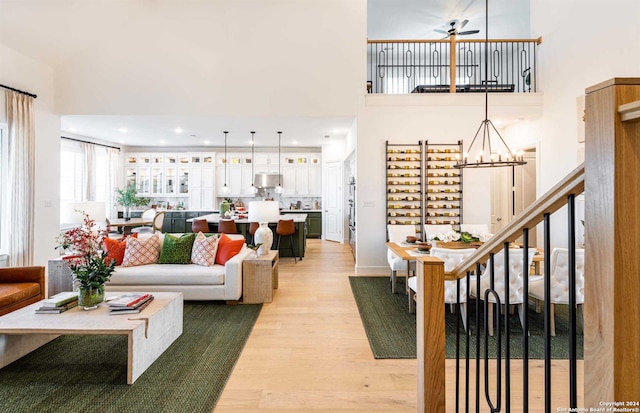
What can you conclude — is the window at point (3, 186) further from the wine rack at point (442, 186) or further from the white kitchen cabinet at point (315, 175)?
the white kitchen cabinet at point (315, 175)

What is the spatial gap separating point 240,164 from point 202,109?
405cm

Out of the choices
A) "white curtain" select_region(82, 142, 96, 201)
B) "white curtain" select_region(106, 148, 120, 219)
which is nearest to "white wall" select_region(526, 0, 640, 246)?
"white curtain" select_region(82, 142, 96, 201)

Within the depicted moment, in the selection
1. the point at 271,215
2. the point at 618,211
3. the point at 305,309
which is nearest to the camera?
the point at 618,211

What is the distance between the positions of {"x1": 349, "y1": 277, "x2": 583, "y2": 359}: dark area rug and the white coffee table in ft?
5.74

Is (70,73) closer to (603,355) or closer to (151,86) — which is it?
(151,86)

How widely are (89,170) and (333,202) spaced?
20.0 ft

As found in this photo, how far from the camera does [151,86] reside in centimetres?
573

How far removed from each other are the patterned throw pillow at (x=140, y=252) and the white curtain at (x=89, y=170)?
4.92 meters

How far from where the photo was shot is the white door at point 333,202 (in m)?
9.10

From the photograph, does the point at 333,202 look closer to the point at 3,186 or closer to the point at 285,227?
the point at 285,227

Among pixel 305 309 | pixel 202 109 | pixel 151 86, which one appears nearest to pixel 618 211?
pixel 305 309

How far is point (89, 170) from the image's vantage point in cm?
814

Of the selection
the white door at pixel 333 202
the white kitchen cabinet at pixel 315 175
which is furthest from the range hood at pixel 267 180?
the white door at pixel 333 202

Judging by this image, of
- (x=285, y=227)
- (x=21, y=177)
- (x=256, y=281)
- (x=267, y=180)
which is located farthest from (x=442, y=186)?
(x=21, y=177)
